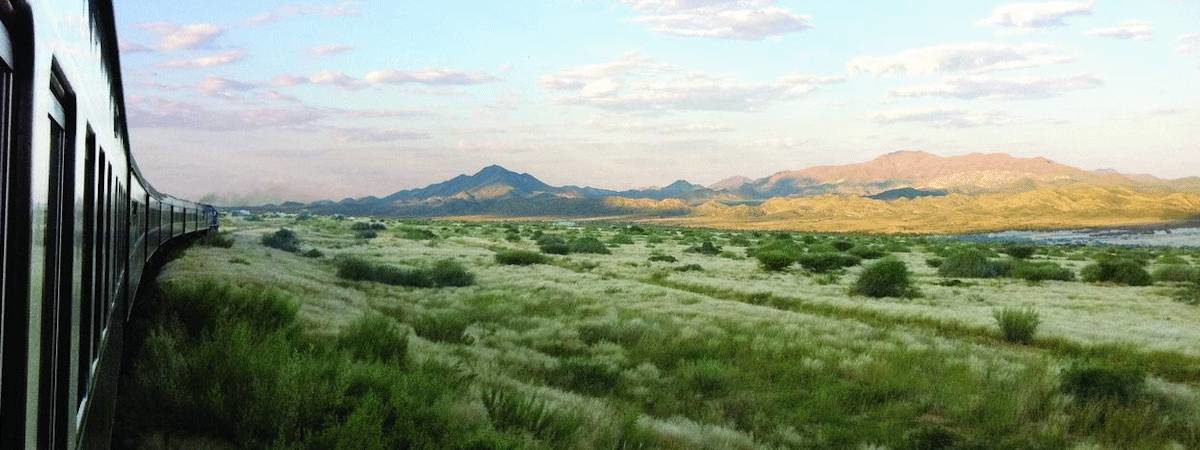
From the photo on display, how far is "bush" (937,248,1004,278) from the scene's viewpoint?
35062 millimetres

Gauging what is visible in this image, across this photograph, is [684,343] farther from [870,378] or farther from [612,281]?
[612,281]

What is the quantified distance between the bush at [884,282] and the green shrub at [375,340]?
17575 millimetres

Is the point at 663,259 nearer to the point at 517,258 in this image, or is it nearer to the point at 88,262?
the point at 517,258

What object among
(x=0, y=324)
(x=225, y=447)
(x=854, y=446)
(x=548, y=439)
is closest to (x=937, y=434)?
(x=854, y=446)

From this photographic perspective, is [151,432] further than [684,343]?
No

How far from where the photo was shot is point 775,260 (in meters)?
35.9

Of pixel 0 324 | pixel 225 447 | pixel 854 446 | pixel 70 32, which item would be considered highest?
pixel 70 32

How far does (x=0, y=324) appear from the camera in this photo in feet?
6.42

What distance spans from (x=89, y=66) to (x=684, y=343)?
12744 millimetres

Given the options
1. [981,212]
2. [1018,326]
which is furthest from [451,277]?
[981,212]

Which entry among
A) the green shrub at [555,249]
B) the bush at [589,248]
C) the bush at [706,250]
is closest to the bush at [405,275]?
the green shrub at [555,249]

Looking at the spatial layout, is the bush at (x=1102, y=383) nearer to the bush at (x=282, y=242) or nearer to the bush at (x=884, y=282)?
the bush at (x=884, y=282)

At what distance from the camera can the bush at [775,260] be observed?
3588 cm

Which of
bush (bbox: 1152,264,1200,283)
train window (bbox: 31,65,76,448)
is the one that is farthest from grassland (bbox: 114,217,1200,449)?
bush (bbox: 1152,264,1200,283)
